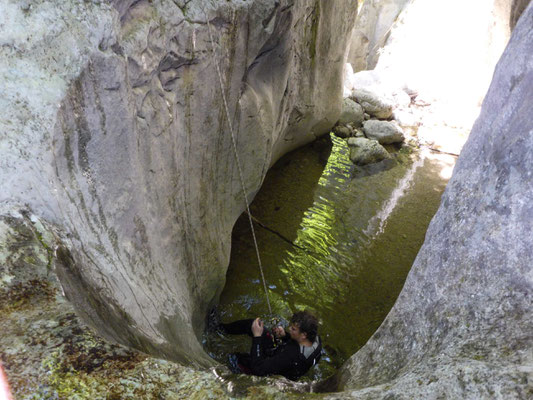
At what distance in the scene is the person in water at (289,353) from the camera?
139 inches

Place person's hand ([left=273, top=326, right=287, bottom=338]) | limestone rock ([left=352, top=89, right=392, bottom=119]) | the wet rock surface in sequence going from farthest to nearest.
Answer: limestone rock ([left=352, top=89, right=392, bottom=119])
person's hand ([left=273, top=326, right=287, bottom=338])
the wet rock surface

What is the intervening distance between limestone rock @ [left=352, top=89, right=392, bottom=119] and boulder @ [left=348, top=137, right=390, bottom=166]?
6.46 feet

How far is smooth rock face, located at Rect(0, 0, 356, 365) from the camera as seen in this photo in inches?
85.9

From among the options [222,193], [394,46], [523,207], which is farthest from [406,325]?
[394,46]

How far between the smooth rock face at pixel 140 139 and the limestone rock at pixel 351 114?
Answer: 17.6 feet

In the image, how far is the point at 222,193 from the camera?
4.43m

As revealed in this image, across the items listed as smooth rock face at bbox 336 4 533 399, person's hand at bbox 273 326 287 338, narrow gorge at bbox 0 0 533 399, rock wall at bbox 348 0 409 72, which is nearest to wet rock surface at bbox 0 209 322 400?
narrow gorge at bbox 0 0 533 399

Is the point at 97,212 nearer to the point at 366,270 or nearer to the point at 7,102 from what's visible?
the point at 7,102

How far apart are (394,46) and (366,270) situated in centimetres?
1185

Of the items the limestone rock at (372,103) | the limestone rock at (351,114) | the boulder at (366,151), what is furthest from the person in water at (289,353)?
the limestone rock at (372,103)

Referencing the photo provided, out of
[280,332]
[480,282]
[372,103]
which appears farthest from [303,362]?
[372,103]

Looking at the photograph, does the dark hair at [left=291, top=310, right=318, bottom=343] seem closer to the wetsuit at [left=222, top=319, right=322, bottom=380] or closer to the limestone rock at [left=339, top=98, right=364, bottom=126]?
the wetsuit at [left=222, top=319, right=322, bottom=380]

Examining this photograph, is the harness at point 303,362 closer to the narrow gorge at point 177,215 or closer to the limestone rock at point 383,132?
the narrow gorge at point 177,215

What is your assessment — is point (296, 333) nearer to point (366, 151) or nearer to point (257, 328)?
point (257, 328)
